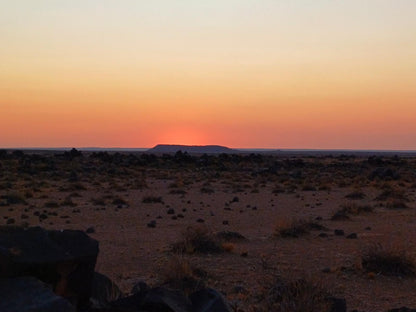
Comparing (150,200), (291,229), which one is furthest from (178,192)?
(291,229)

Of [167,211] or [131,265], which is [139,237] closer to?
[131,265]

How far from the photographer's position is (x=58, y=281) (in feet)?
21.4

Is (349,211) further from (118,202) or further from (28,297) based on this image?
(28,297)

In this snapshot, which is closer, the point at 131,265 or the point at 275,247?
the point at 131,265

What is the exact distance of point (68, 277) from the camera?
6641 millimetres

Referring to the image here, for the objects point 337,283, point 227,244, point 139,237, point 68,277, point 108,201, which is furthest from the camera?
point 108,201

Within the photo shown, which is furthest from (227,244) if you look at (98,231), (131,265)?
(98,231)

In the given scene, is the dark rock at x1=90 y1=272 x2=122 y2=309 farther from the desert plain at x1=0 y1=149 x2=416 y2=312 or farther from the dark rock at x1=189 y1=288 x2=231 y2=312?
the desert plain at x1=0 y1=149 x2=416 y2=312

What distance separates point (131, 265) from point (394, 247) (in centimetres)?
689

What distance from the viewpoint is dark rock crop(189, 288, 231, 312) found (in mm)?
7268

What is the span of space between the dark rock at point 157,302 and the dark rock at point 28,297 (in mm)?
1546

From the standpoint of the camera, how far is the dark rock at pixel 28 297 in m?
5.28

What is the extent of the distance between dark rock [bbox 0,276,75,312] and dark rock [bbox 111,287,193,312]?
1546 mm

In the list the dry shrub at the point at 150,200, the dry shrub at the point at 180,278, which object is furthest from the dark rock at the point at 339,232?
the dry shrub at the point at 150,200
